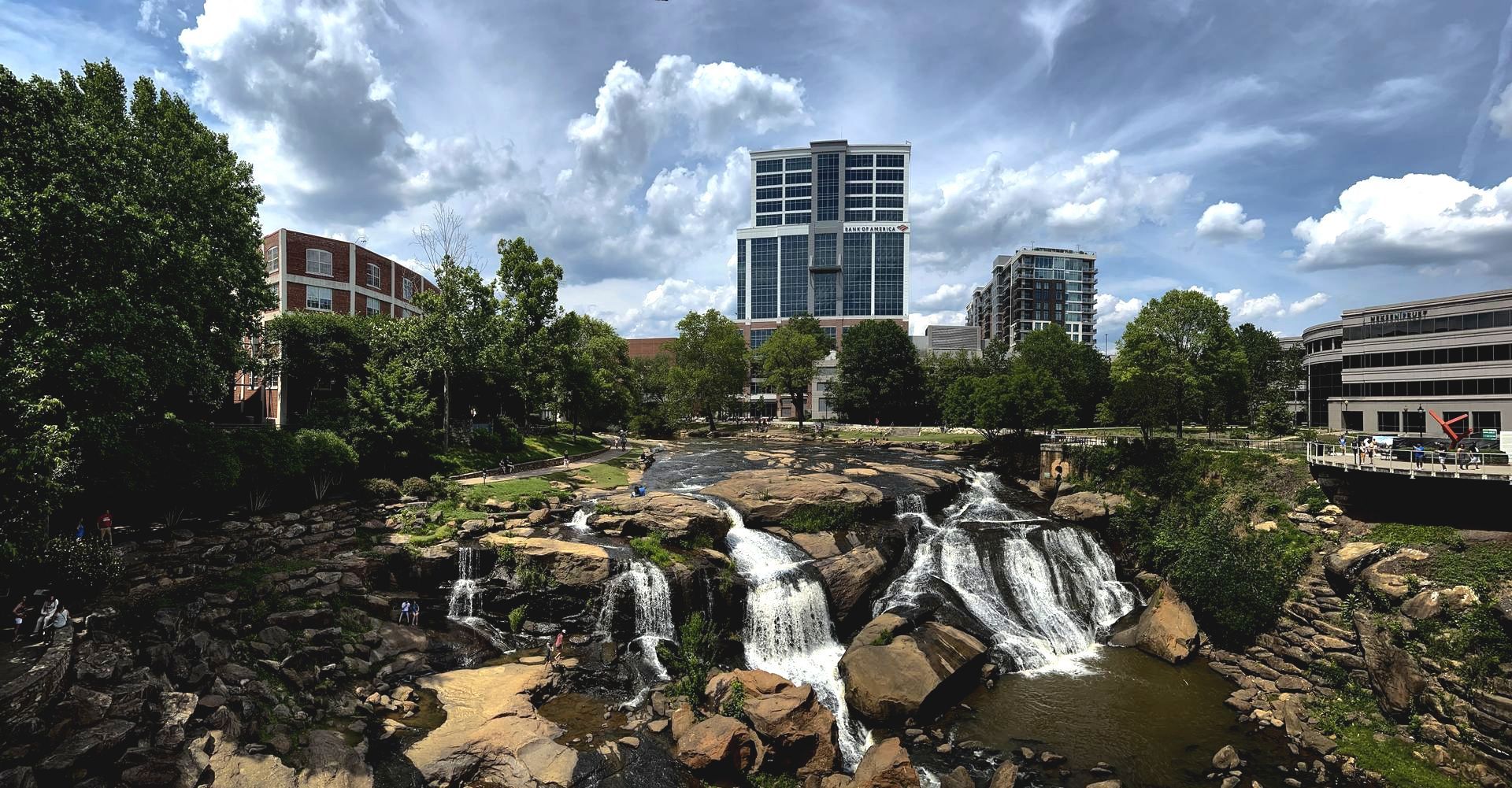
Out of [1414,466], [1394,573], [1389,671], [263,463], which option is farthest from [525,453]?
[1414,466]

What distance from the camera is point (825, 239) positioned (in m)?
145

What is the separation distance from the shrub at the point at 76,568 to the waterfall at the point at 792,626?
20640 mm

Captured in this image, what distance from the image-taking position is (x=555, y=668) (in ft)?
66.8

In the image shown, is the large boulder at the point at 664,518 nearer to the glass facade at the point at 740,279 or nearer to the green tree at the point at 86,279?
the green tree at the point at 86,279

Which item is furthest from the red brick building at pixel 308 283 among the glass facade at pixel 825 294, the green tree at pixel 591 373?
the glass facade at pixel 825 294

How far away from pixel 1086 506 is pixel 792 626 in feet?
68.3

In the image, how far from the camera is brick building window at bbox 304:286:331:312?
54.7m

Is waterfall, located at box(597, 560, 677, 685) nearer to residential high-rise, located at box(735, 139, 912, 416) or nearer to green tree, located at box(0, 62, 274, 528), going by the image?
green tree, located at box(0, 62, 274, 528)

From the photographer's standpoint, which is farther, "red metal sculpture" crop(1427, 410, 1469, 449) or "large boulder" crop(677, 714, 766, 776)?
"red metal sculpture" crop(1427, 410, 1469, 449)

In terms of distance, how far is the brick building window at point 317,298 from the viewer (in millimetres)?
54688

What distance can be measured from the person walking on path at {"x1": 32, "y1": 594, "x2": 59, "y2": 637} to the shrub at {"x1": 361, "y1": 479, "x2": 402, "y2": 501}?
17.3 meters

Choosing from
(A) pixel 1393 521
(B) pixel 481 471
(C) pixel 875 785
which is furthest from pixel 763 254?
(C) pixel 875 785

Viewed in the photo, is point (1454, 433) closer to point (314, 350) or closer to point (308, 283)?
point (314, 350)

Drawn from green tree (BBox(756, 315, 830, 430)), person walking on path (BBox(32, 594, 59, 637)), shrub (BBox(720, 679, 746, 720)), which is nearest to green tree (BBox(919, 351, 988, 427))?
green tree (BBox(756, 315, 830, 430))
